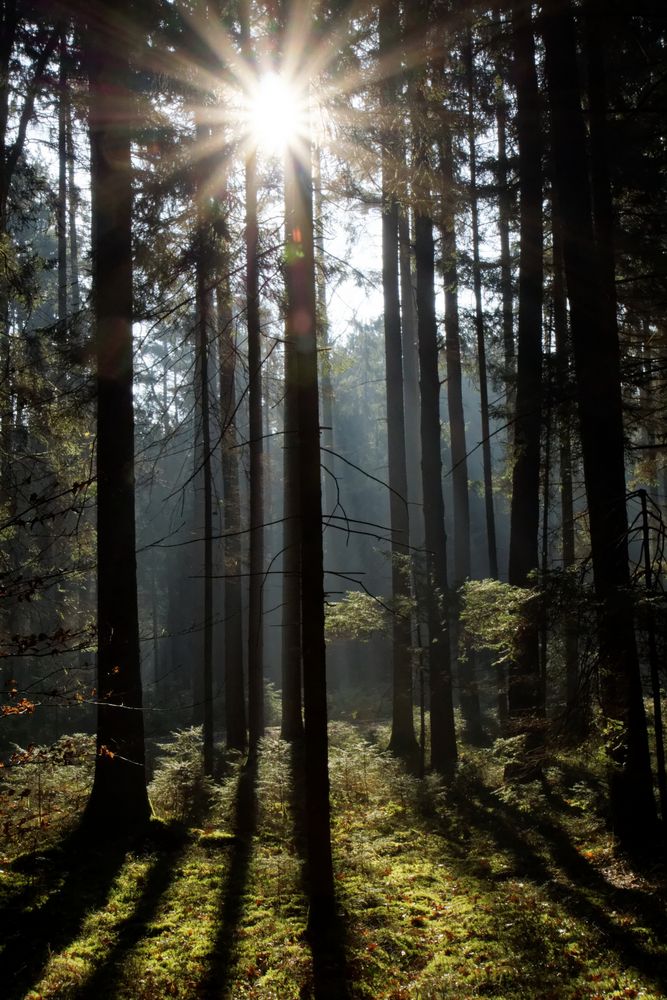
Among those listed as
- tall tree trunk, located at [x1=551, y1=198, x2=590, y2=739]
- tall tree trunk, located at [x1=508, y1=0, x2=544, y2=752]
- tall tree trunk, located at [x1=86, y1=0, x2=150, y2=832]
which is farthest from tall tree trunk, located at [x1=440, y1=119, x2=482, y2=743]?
tall tree trunk, located at [x1=86, y1=0, x2=150, y2=832]

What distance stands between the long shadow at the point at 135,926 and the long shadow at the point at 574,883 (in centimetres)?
340

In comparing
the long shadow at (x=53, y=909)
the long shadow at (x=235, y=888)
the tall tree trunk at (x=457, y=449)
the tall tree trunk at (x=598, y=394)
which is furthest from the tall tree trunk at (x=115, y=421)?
the tall tree trunk at (x=457, y=449)

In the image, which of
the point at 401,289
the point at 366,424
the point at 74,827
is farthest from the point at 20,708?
the point at 366,424

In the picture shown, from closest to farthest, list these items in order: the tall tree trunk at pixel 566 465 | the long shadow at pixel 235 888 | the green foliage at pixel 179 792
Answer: the long shadow at pixel 235 888
the tall tree trunk at pixel 566 465
the green foliage at pixel 179 792

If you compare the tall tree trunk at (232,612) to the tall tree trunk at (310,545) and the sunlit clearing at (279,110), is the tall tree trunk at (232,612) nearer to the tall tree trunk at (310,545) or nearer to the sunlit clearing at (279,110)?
the sunlit clearing at (279,110)

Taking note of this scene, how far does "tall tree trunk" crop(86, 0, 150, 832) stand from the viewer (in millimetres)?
8375

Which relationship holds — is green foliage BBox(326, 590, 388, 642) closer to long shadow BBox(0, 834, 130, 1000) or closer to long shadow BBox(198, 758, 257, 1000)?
long shadow BBox(198, 758, 257, 1000)

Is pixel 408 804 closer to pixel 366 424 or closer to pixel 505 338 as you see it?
pixel 505 338

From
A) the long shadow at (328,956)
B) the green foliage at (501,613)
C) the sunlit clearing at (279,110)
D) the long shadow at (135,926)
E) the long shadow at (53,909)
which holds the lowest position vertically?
the long shadow at (328,956)

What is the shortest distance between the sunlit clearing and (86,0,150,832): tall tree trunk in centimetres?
219

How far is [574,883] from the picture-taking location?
6.77m

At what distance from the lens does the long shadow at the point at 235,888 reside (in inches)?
205

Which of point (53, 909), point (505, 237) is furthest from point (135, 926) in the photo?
point (505, 237)

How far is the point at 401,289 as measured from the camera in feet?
69.6
